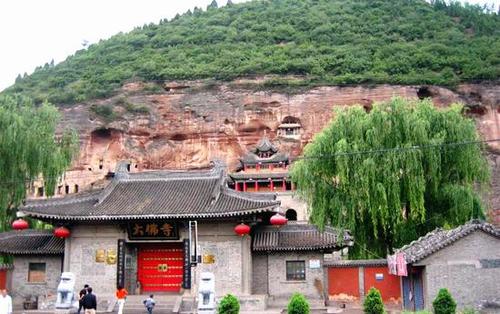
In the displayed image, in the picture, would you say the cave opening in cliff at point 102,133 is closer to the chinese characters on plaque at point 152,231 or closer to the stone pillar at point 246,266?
the chinese characters on plaque at point 152,231

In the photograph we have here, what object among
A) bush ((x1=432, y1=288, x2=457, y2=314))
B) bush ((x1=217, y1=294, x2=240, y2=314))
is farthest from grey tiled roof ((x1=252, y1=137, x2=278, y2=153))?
bush ((x1=432, y1=288, x2=457, y2=314))

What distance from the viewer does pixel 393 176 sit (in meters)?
18.3

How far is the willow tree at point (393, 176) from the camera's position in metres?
18.3

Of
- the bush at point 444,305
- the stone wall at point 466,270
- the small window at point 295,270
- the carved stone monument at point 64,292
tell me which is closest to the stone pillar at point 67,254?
the carved stone monument at point 64,292

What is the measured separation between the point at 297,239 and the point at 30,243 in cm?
919

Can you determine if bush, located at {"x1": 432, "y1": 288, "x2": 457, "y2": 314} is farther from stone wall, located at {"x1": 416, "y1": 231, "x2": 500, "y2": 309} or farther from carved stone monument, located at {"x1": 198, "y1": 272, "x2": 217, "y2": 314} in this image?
carved stone monument, located at {"x1": 198, "y1": 272, "x2": 217, "y2": 314}

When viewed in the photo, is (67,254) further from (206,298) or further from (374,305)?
(374,305)

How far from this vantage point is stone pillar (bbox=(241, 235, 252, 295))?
1700 cm

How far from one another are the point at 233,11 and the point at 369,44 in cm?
2794

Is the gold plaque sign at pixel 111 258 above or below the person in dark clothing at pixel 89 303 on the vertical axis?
above

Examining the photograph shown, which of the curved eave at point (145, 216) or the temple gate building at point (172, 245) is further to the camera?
the temple gate building at point (172, 245)

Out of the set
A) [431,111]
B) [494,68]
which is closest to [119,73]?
[494,68]

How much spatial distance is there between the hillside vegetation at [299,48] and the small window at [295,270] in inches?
1387

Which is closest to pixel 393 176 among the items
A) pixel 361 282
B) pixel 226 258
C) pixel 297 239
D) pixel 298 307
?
pixel 361 282
